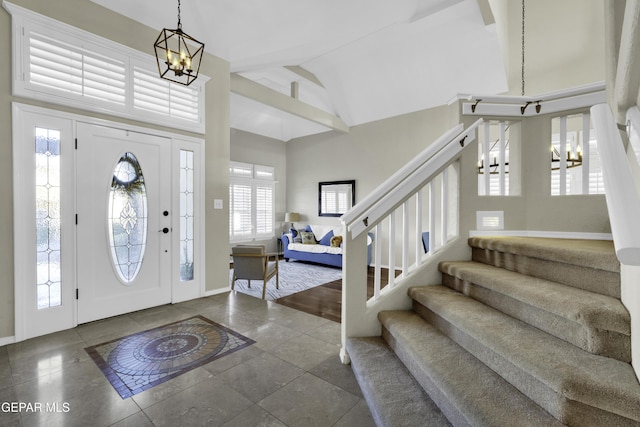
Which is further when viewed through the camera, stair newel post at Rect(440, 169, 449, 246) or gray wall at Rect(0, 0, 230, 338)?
gray wall at Rect(0, 0, 230, 338)

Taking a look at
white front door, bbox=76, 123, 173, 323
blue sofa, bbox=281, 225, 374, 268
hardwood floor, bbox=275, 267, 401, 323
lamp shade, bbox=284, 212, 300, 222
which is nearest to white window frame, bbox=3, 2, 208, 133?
white front door, bbox=76, 123, 173, 323

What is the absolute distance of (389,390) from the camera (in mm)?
1602

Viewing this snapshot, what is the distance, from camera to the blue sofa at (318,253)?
6104 millimetres

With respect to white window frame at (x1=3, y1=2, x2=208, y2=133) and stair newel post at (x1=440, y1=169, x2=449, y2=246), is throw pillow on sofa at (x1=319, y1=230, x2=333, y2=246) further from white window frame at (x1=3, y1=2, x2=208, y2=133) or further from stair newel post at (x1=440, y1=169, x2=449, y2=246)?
stair newel post at (x1=440, y1=169, x2=449, y2=246)

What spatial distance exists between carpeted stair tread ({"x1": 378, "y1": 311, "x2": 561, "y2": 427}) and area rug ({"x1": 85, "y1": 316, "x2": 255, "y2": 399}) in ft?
4.81

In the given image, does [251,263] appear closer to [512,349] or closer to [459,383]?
[459,383]

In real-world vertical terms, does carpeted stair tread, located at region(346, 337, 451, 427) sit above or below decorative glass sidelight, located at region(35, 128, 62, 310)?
below

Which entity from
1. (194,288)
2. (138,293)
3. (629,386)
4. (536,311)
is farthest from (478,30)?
(138,293)

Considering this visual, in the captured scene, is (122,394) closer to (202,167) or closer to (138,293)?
(138,293)

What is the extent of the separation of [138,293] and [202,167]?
1703mm

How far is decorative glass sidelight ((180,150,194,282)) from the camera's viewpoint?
370cm

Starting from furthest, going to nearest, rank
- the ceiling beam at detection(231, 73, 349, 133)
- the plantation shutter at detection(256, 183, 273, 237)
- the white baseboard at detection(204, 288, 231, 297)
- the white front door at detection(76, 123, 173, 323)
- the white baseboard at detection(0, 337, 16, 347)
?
the plantation shutter at detection(256, 183, 273, 237) < the ceiling beam at detection(231, 73, 349, 133) < the white baseboard at detection(204, 288, 231, 297) < the white front door at detection(76, 123, 173, 323) < the white baseboard at detection(0, 337, 16, 347)

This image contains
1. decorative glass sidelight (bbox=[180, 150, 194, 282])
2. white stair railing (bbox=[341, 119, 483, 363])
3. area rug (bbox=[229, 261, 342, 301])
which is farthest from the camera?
area rug (bbox=[229, 261, 342, 301])

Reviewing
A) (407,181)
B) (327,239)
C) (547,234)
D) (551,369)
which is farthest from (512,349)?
(327,239)
